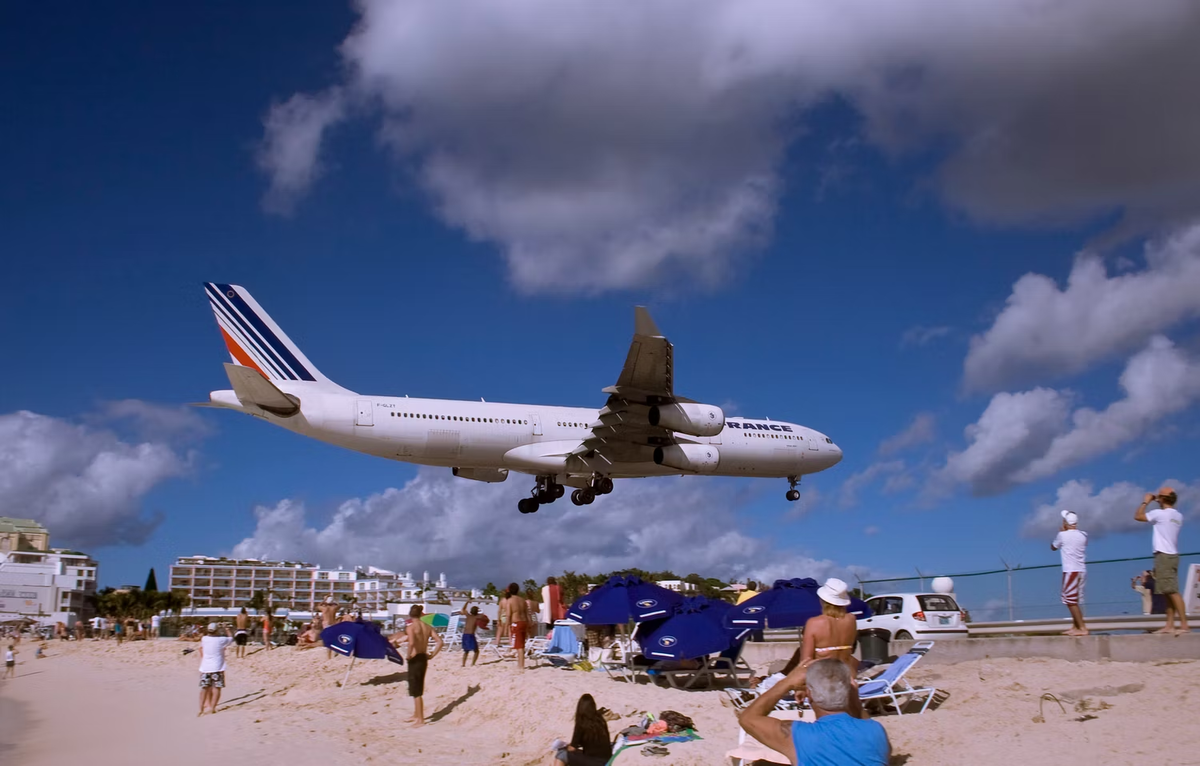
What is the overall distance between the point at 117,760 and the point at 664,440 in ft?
59.9

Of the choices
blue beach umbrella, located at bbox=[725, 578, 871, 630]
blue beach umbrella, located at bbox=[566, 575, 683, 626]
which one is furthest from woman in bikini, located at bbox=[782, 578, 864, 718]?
blue beach umbrella, located at bbox=[566, 575, 683, 626]

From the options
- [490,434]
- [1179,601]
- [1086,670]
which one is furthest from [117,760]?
[490,434]

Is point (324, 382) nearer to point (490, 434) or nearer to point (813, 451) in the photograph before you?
point (490, 434)

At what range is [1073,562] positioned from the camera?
11.1 m

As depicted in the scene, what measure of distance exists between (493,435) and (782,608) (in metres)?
15.3

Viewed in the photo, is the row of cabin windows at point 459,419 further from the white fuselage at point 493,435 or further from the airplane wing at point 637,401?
the airplane wing at point 637,401

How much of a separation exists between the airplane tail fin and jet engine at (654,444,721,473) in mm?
10045

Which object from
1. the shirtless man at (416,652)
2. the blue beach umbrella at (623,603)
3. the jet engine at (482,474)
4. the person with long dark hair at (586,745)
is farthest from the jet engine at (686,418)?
the person with long dark hair at (586,745)

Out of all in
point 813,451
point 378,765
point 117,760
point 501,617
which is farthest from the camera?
point 813,451

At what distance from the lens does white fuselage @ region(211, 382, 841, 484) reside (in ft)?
83.8

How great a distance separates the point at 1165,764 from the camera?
24.6 feet

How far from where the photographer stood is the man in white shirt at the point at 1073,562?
36.4 feet

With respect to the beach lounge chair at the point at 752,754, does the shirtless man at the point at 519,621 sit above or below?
above

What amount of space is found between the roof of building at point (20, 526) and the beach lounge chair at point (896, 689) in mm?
154526
